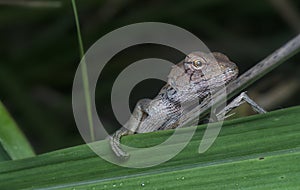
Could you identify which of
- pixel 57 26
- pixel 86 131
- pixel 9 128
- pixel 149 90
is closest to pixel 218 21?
pixel 149 90

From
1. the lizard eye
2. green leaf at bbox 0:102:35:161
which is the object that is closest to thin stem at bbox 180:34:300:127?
the lizard eye

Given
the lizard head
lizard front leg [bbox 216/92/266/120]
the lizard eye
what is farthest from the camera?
the lizard eye

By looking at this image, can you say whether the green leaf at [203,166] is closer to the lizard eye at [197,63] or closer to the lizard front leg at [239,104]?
the lizard front leg at [239,104]

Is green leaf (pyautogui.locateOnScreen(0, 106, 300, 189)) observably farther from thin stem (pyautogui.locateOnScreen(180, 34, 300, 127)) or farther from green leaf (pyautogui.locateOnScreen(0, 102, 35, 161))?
green leaf (pyautogui.locateOnScreen(0, 102, 35, 161))

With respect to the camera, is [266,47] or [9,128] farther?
[266,47]

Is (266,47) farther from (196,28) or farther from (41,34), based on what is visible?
(41,34)

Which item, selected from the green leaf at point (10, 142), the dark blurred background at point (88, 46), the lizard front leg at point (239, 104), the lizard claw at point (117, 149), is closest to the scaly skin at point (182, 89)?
the lizard front leg at point (239, 104)

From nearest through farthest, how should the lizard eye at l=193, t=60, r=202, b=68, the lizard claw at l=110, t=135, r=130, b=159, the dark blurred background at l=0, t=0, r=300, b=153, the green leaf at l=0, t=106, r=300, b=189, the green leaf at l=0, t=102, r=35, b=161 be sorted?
the green leaf at l=0, t=106, r=300, b=189 → the lizard claw at l=110, t=135, r=130, b=159 → the green leaf at l=0, t=102, r=35, b=161 → the lizard eye at l=193, t=60, r=202, b=68 → the dark blurred background at l=0, t=0, r=300, b=153
